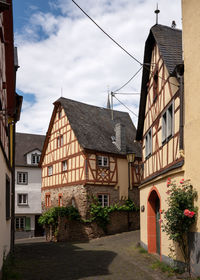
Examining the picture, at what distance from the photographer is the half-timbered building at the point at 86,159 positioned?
2462cm

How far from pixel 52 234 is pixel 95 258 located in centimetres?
1121

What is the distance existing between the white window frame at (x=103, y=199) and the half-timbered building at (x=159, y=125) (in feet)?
27.6

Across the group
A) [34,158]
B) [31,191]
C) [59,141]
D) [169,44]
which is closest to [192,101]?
[169,44]

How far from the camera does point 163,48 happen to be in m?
12.8

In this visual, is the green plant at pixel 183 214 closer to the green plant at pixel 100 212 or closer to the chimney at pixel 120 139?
the green plant at pixel 100 212

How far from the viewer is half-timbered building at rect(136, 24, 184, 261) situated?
428 inches

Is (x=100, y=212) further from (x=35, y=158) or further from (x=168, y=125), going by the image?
(x=35, y=158)

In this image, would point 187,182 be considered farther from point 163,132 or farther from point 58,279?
point 58,279

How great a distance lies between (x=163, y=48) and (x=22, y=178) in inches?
1062

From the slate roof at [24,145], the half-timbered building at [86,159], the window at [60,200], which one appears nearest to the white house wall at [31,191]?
the slate roof at [24,145]

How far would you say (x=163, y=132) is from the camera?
41.6 feet

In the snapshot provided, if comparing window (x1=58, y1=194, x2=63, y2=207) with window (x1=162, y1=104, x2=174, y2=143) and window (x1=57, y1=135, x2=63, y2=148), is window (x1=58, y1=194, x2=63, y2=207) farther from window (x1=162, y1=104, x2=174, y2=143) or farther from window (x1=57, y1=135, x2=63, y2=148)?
window (x1=162, y1=104, x2=174, y2=143)

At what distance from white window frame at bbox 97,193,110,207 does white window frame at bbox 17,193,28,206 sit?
44.7ft

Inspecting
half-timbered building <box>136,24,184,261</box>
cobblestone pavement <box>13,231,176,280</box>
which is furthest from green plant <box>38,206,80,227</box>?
half-timbered building <box>136,24,184,261</box>
